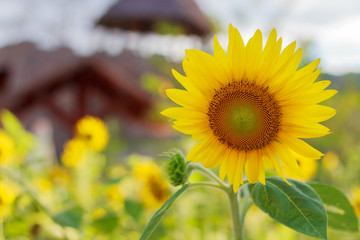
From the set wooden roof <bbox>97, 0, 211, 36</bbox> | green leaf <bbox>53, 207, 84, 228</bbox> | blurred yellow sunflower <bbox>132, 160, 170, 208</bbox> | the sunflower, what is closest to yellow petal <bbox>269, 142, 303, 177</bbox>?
the sunflower

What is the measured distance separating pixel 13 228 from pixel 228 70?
85 cm

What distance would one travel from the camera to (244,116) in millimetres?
576

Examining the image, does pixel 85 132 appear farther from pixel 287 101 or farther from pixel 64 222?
pixel 287 101

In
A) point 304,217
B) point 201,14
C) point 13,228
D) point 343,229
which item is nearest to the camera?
point 304,217

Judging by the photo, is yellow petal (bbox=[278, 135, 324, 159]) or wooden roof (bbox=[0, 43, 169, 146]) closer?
yellow petal (bbox=[278, 135, 324, 159])

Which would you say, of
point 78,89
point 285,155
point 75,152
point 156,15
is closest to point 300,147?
point 285,155

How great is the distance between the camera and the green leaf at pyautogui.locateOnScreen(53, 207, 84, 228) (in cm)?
85

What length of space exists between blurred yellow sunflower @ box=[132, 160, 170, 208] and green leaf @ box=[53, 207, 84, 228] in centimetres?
33

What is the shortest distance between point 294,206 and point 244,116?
16cm

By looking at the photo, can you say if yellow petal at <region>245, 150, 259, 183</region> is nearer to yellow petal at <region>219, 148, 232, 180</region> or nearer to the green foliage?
yellow petal at <region>219, 148, 232, 180</region>

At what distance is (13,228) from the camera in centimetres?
108

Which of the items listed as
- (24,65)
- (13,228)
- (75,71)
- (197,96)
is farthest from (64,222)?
(24,65)

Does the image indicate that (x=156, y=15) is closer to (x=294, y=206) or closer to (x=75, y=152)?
(x=75, y=152)

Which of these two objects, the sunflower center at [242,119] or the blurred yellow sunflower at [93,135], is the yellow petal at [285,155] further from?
the blurred yellow sunflower at [93,135]
